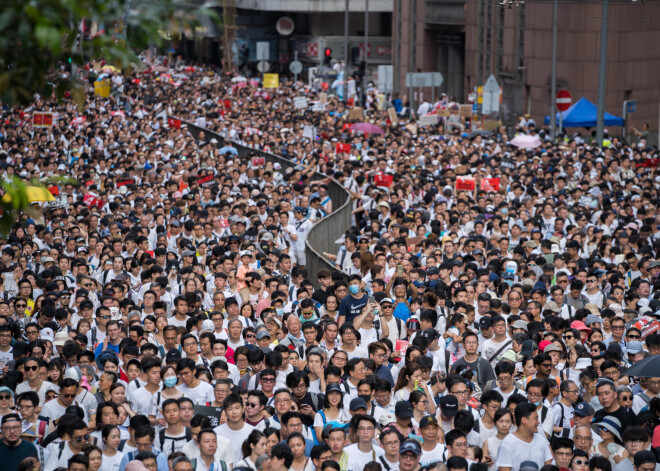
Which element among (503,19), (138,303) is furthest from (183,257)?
(503,19)

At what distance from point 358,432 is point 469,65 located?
40561 millimetres

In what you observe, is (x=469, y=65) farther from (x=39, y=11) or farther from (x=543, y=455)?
(x=39, y=11)

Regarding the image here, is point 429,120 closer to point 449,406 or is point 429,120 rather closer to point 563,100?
point 563,100

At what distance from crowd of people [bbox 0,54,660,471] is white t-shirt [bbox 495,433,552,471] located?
2cm

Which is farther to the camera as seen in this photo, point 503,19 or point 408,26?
point 408,26

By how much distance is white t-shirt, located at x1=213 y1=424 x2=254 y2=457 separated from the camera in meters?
8.44

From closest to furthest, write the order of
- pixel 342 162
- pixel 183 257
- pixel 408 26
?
pixel 183 257 → pixel 342 162 → pixel 408 26

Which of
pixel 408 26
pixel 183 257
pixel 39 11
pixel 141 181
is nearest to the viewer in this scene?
pixel 39 11

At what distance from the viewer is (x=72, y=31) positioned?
4992 mm

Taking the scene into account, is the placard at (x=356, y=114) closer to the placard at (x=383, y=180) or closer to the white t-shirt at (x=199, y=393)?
the placard at (x=383, y=180)

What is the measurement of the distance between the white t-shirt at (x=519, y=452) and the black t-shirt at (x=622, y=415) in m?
0.83

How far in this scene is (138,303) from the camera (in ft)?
45.0

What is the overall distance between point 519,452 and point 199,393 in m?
2.93

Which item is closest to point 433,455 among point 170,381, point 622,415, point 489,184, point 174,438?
point 622,415
